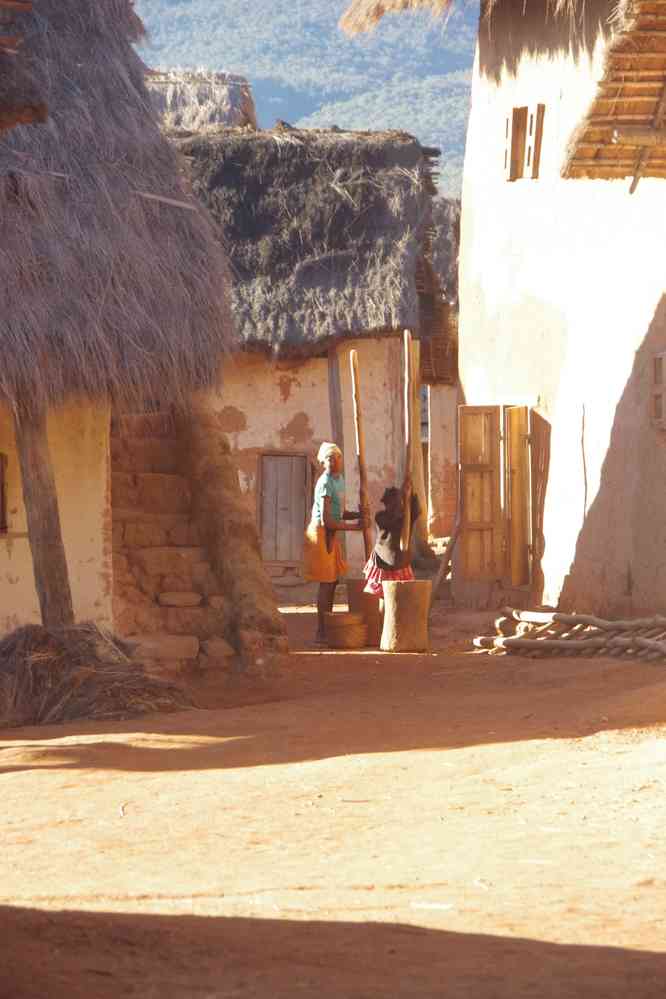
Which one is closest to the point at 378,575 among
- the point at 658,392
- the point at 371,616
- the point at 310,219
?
the point at 371,616

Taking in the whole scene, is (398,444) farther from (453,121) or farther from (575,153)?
(453,121)

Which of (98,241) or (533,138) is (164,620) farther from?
(533,138)

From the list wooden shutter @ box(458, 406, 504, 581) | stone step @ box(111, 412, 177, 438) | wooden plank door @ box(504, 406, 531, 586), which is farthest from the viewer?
wooden shutter @ box(458, 406, 504, 581)

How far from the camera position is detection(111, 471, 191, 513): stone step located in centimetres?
1182

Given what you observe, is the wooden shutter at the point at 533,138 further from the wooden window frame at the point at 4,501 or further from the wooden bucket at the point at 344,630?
the wooden window frame at the point at 4,501

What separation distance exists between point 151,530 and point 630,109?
14.5 ft

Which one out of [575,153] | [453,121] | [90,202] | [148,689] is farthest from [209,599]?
[453,121]

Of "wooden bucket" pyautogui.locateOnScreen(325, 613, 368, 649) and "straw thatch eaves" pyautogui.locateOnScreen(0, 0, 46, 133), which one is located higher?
"straw thatch eaves" pyautogui.locateOnScreen(0, 0, 46, 133)

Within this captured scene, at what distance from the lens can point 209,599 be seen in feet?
36.7

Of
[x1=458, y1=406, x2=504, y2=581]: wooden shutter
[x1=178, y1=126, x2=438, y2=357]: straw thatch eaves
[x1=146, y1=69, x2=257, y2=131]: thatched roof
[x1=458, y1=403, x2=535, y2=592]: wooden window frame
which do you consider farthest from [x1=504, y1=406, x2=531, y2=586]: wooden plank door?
[x1=146, y1=69, x2=257, y2=131]: thatched roof

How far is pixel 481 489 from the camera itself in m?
14.0

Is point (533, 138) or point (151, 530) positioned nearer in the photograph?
point (151, 530)

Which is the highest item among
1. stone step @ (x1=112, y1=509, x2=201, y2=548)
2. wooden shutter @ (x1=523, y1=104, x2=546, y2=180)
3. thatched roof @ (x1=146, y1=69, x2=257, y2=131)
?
thatched roof @ (x1=146, y1=69, x2=257, y2=131)

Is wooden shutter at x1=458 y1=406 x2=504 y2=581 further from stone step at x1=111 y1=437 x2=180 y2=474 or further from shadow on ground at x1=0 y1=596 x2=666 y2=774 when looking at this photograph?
shadow on ground at x1=0 y1=596 x2=666 y2=774
